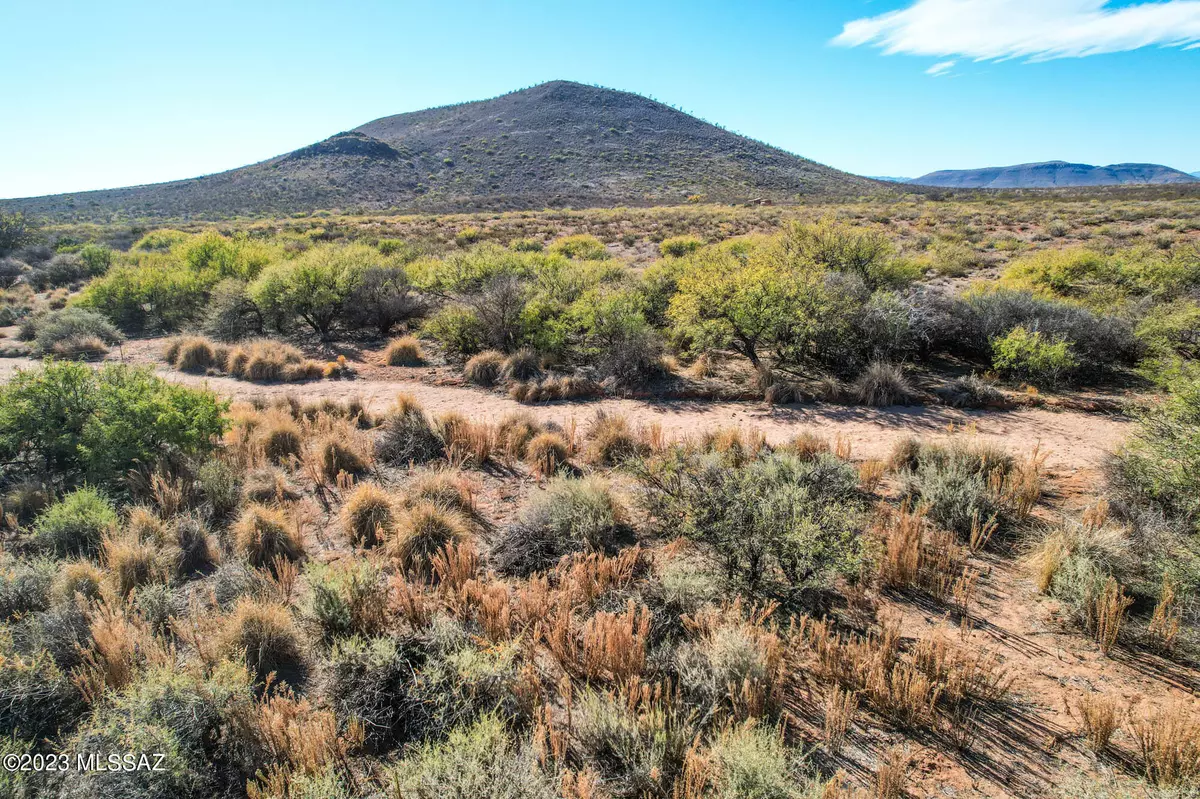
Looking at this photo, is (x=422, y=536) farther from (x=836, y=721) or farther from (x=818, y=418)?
(x=818, y=418)

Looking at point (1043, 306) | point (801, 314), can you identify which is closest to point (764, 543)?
point (801, 314)

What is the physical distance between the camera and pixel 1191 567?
4324 millimetres

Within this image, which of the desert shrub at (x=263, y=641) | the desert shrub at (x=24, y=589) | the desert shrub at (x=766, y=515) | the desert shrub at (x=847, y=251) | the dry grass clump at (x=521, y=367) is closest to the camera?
the desert shrub at (x=263, y=641)

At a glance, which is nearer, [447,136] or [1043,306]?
[1043,306]

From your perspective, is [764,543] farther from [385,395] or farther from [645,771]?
[385,395]

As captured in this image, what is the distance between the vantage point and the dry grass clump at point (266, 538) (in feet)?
18.0

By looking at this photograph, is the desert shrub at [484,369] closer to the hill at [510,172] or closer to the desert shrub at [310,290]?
the desert shrub at [310,290]

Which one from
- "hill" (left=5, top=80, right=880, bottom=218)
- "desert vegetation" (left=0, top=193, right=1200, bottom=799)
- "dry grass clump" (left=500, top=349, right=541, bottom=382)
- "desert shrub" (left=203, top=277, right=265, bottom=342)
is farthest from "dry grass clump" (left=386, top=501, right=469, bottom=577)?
"hill" (left=5, top=80, right=880, bottom=218)

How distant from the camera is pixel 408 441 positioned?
8.32 metres

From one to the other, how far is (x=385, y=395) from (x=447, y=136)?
80.6 metres

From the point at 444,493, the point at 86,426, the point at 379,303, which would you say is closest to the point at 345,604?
the point at 444,493

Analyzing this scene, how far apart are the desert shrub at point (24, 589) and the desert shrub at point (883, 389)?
11.7 metres

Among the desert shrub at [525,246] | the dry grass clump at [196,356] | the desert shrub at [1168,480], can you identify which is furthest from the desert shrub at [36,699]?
the desert shrub at [525,246]

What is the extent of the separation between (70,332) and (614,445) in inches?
694
